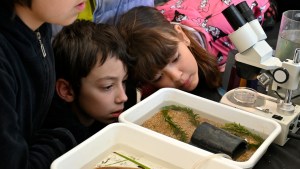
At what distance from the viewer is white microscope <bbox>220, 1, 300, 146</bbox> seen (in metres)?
0.92

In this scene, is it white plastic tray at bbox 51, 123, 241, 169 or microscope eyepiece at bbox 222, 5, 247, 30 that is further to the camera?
microscope eyepiece at bbox 222, 5, 247, 30

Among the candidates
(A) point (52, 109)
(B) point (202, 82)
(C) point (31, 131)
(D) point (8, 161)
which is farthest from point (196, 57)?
(D) point (8, 161)

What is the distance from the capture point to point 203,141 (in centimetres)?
84

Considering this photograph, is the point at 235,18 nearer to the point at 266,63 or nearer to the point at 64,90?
the point at 266,63

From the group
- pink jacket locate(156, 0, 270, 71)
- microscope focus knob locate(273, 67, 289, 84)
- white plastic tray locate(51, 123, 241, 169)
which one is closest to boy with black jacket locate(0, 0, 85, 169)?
white plastic tray locate(51, 123, 241, 169)

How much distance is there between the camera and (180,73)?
1318 mm

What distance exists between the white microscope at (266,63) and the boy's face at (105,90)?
40 cm

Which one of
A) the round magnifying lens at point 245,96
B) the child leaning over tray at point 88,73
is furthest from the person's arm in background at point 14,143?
the round magnifying lens at point 245,96

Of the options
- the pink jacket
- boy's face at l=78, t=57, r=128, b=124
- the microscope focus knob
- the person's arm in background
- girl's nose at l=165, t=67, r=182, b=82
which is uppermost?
A: the person's arm in background

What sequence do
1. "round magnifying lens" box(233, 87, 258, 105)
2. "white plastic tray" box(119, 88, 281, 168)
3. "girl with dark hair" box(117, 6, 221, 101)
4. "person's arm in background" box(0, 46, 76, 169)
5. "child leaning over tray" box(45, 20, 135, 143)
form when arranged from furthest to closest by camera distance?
1. "girl with dark hair" box(117, 6, 221, 101)
2. "child leaning over tray" box(45, 20, 135, 143)
3. "round magnifying lens" box(233, 87, 258, 105)
4. "white plastic tray" box(119, 88, 281, 168)
5. "person's arm in background" box(0, 46, 76, 169)

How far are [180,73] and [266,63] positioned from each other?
0.42 metres

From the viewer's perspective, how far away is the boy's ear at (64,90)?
4.10 feet

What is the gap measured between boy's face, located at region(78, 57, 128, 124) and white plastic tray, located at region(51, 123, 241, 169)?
0.35 metres

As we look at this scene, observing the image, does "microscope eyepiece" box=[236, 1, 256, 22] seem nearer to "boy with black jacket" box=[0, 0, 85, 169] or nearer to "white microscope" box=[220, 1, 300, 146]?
"white microscope" box=[220, 1, 300, 146]
